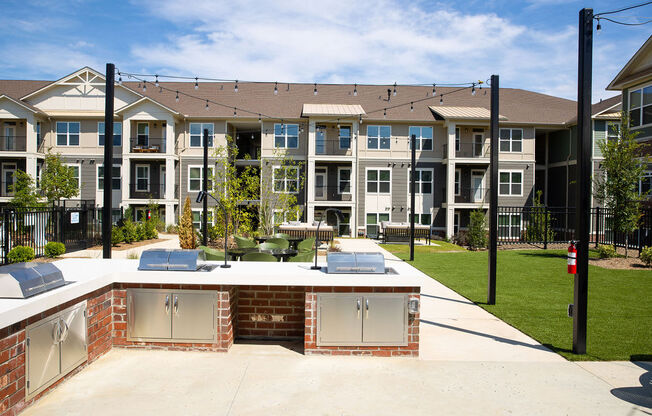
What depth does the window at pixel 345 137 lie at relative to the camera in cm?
2953

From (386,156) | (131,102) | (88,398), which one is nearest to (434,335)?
(88,398)

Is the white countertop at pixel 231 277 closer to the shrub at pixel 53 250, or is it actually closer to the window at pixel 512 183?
the shrub at pixel 53 250

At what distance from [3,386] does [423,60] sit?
19333 millimetres

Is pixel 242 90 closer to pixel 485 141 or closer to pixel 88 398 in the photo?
pixel 485 141

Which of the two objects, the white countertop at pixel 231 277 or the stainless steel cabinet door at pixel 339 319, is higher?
the white countertop at pixel 231 277

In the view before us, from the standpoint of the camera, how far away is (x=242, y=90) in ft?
108

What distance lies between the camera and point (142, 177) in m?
30.2

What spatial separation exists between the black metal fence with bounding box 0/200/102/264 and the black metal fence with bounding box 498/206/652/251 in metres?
17.2

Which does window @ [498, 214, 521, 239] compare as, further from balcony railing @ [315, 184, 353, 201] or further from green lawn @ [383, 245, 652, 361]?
green lawn @ [383, 245, 652, 361]

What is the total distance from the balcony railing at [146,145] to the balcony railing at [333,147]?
10346 mm

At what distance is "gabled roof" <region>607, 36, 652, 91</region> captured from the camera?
63.9ft

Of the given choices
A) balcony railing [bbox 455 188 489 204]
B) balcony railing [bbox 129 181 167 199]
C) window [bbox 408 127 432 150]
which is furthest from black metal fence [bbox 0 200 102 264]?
balcony railing [bbox 455 188 489 204]

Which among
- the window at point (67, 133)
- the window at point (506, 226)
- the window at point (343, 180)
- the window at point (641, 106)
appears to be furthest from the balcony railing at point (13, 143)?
the window at point (641, 106)

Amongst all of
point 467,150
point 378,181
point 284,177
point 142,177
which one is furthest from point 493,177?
point 142,177
